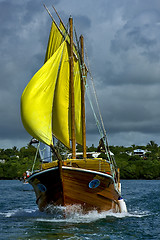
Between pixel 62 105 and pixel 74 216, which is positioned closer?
pixel 74 216

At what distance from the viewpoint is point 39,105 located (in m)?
21.6

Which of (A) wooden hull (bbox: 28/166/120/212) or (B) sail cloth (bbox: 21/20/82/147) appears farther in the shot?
(B) sail cloth (bbox: 21/20/82/147)

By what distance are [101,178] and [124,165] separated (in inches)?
3802

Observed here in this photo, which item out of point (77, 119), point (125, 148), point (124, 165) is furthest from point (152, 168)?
point (77, 119)

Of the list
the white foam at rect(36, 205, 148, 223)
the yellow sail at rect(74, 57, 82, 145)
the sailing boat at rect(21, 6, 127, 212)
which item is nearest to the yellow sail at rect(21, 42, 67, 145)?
the sailing boat at rect(21, 6, 127, 212)

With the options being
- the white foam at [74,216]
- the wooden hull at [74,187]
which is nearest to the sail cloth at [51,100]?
the wooden hull at [74,187]

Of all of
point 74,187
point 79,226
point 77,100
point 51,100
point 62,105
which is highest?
point 77,100

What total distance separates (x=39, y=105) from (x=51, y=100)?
1.22 metres

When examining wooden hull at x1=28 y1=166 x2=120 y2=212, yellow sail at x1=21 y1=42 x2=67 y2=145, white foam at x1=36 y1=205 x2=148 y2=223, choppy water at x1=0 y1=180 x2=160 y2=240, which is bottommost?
choppy water at x1=0 y1=180 x2=160 y2=240

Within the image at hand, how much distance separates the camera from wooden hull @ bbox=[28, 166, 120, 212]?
19.8 metres

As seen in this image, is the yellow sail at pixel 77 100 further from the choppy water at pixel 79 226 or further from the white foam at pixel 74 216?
the white foam at pixel 74 216

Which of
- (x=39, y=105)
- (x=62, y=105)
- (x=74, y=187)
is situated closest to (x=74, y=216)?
(x=74, y=187)

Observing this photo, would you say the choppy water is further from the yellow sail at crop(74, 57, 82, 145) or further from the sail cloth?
the yellow sail at crop(74, 57, 82, 145)

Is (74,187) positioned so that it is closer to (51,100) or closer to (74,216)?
(74,216)
